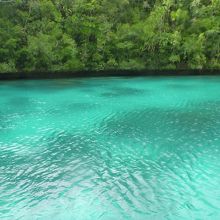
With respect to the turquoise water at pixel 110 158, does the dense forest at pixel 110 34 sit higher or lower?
higher

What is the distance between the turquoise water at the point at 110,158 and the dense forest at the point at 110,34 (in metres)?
12.0

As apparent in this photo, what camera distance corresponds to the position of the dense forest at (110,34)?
30.6 metres

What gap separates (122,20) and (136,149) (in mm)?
26866

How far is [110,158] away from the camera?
10.1 meters

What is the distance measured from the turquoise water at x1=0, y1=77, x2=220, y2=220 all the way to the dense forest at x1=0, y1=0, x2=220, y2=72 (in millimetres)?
12015

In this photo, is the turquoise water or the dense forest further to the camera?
the dense forest

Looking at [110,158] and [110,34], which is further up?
[110,34]

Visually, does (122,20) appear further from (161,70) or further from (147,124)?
(147,124)

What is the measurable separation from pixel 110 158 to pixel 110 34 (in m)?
24.3

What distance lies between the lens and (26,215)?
6.90 meters

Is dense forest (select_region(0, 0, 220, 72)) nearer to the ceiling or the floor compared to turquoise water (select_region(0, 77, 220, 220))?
nearer to the ceiling

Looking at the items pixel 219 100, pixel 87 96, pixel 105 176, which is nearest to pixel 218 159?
pixel 105 176

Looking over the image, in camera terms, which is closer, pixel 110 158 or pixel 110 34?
pixel 110 158

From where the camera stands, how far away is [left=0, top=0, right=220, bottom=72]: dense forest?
3064 cm
